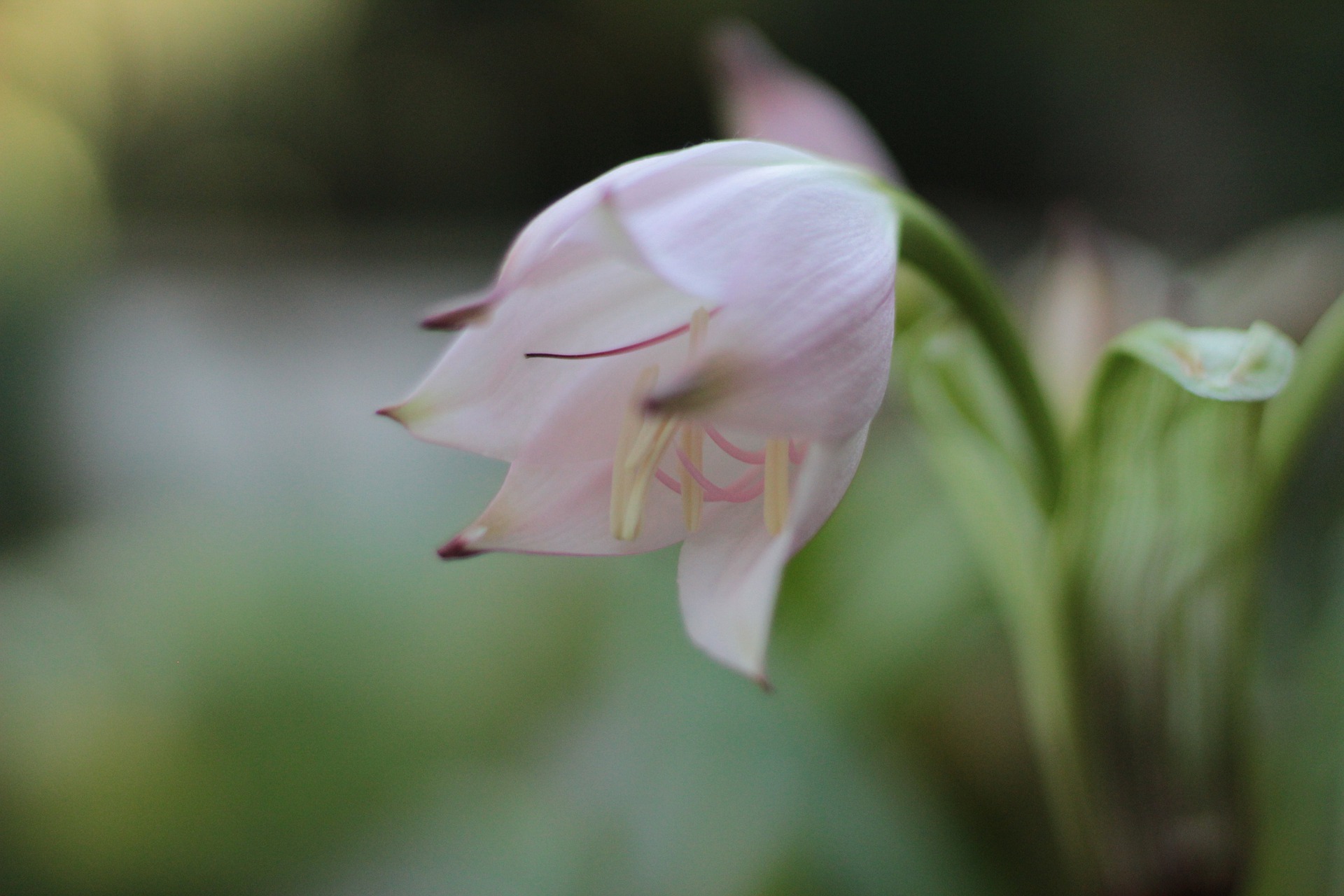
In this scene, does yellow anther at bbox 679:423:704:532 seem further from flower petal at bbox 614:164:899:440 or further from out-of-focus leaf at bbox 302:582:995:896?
out-of-focus leaf at bbox 302:582:995:896

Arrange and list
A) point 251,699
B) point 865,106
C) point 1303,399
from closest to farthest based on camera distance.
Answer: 1. point 1303,399
2. point 251,699
3. point 865,106

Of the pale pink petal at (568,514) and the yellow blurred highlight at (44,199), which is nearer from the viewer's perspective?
the pale pink petal at (568,514)

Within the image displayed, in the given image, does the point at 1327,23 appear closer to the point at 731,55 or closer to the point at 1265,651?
the point at 1265,651

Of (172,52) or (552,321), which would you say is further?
(172,52)

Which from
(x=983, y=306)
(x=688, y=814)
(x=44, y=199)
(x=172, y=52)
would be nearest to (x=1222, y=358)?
(x=983, y=306)

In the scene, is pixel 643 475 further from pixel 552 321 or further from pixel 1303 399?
pixel 1303 399

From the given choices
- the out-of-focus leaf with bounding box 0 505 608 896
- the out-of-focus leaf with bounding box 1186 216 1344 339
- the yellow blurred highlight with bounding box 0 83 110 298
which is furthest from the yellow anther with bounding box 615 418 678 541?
the yellow blurred highlight with bounding box 0 83 110 298

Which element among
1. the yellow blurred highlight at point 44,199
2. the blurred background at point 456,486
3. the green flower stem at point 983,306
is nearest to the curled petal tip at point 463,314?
the green flower stem at point 983,306

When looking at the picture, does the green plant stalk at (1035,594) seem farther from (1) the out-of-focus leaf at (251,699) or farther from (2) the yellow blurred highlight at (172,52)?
(2) the yellow blurred highlight at (172,52)
